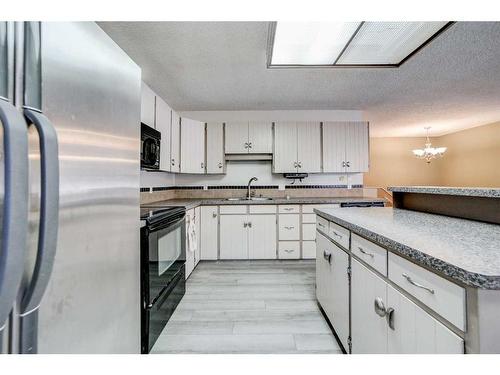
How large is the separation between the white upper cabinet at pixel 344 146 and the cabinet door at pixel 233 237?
1.59 m

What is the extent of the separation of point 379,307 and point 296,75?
2562 millimetres

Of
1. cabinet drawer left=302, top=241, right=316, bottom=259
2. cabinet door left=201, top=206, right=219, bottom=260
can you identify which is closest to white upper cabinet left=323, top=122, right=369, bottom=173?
cabinet drawer left=302, top=241, right=316, bottom=259

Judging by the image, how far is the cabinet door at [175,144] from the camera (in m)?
3.37

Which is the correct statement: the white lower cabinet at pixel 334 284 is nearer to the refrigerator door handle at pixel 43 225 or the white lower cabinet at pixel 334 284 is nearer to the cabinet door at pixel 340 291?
the cabinet door at pixel 340 291

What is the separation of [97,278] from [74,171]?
38 centimetres

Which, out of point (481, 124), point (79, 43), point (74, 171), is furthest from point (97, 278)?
point (481, 124)

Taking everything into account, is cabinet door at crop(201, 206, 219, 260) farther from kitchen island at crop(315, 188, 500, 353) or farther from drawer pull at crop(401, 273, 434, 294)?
→ drawer pull at crop(401, 273, 434, 294)

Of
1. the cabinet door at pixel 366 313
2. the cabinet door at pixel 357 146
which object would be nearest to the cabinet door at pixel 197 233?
the cabinet door at pixel 366 313

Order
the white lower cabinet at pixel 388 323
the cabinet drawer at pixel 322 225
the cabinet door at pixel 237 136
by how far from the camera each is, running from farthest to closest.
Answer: the cabinet door at pixel 237 136 → the cabinet drawer at pixel 322 225 → the white lower cabinet at pixel 388 323

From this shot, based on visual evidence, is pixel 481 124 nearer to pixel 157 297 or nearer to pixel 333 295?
pixel 333 295

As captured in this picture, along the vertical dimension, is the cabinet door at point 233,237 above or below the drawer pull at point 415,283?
below

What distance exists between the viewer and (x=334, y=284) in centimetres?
177

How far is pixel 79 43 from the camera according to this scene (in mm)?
783

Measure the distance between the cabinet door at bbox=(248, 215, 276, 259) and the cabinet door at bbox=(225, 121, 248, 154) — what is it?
3.67 ft
